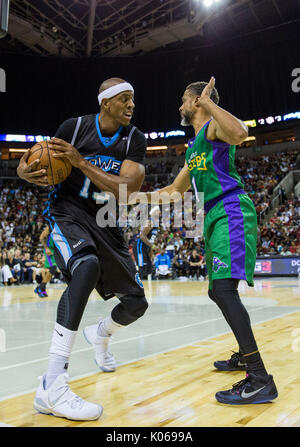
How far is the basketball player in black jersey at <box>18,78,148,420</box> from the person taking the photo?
2373 millimetres

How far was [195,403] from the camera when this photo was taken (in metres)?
2.23

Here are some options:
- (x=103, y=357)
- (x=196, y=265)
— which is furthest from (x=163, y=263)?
(x=103, y=357)

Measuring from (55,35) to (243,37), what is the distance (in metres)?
11.3

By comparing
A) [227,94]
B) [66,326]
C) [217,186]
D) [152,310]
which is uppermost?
[227,94]

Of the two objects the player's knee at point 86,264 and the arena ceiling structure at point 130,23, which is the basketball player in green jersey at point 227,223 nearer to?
the player's knee at point 86,264

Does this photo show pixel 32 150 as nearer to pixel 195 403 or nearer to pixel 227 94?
pixel 195 403

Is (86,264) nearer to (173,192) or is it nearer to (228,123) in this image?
(228,123)

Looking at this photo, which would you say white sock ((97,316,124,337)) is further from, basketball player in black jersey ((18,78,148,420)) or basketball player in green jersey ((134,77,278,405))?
basketball player in green jersey ((134,77,278,405))

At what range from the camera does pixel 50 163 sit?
97.7 inches

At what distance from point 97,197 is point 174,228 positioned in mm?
19255

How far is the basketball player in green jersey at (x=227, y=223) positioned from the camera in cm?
230

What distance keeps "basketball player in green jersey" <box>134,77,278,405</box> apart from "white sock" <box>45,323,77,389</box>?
2.79 feet

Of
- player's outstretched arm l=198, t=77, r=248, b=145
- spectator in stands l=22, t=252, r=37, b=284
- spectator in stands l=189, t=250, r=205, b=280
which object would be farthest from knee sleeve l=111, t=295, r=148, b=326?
spectator in stands l=22, t=252, r=37, b=284

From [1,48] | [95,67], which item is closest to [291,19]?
[95,67]
